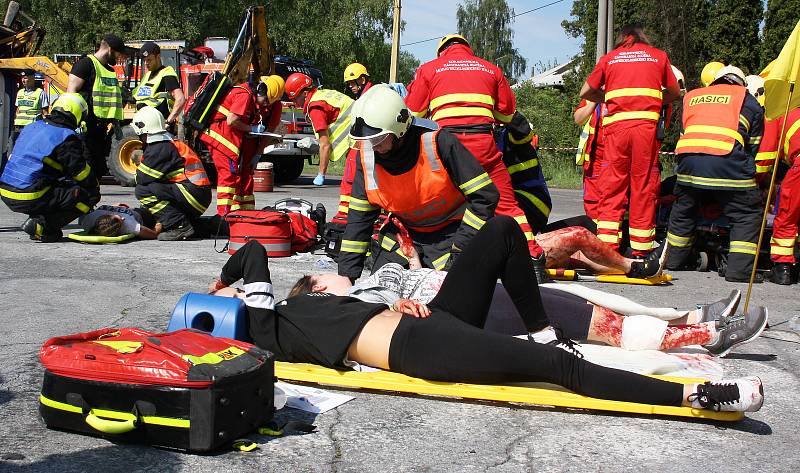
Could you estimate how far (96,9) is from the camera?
35344mm

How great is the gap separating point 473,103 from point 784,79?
7.62 feet

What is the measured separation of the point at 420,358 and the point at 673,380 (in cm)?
111

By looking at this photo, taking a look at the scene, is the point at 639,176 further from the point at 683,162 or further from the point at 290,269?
the point at 290,269

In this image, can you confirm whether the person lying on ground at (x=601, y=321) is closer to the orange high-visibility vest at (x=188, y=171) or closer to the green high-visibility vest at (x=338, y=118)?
the orange high-visibility vest at (x=188, y=171)

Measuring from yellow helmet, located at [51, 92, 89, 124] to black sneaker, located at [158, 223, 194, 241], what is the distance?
143 cm

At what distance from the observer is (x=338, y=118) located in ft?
32.6

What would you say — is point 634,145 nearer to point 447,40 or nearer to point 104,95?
point 447,40

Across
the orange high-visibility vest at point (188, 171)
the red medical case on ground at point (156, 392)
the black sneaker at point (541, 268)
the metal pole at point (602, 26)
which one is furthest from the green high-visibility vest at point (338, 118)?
the metal pole at point (602, 26)

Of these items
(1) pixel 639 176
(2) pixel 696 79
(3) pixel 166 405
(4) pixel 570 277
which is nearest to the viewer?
(3) pixel 166 405

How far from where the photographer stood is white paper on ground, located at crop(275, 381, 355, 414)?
150 inches

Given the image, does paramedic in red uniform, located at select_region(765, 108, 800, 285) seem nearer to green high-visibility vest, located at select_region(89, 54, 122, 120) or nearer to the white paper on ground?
the white paper on ground

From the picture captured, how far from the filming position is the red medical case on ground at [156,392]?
3.16m

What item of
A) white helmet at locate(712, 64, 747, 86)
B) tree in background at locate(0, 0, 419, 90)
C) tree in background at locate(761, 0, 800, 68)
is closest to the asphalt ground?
white helmet at locate(712, 64, 747, 86)

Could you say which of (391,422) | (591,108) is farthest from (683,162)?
(391,422)
